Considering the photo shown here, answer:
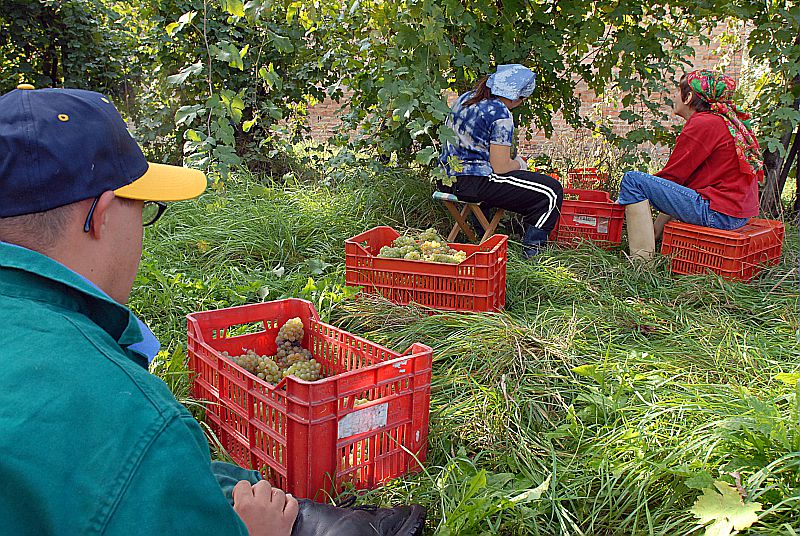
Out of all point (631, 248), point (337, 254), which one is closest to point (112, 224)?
point (337, 254)

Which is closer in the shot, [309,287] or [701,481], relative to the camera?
[701,481]

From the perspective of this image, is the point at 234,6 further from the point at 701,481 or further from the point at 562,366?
the point at 701,481

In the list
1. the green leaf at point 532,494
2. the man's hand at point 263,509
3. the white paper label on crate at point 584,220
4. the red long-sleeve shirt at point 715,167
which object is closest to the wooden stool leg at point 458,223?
the white paper label on crate at point 584,220

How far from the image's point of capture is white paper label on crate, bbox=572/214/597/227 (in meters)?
5.53

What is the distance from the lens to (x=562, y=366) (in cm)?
313

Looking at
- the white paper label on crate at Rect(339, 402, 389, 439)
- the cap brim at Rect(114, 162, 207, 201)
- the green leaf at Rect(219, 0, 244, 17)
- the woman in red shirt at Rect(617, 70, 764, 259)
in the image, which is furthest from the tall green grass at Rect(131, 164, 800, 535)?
the green leaf at Rect(219, 0, 244, 17)

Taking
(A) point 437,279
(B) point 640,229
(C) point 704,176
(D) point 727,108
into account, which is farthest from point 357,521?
(D) point 727,108

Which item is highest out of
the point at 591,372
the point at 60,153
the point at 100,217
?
the point at 60,153

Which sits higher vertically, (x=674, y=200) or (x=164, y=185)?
(x=164, y=185)

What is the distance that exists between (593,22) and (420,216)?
2.18 meters

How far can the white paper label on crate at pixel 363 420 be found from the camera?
2279 millimetres

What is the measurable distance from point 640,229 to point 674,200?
12.3 inches

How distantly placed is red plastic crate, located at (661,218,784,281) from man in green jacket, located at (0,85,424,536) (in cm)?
415

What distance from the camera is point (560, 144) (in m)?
8.08
